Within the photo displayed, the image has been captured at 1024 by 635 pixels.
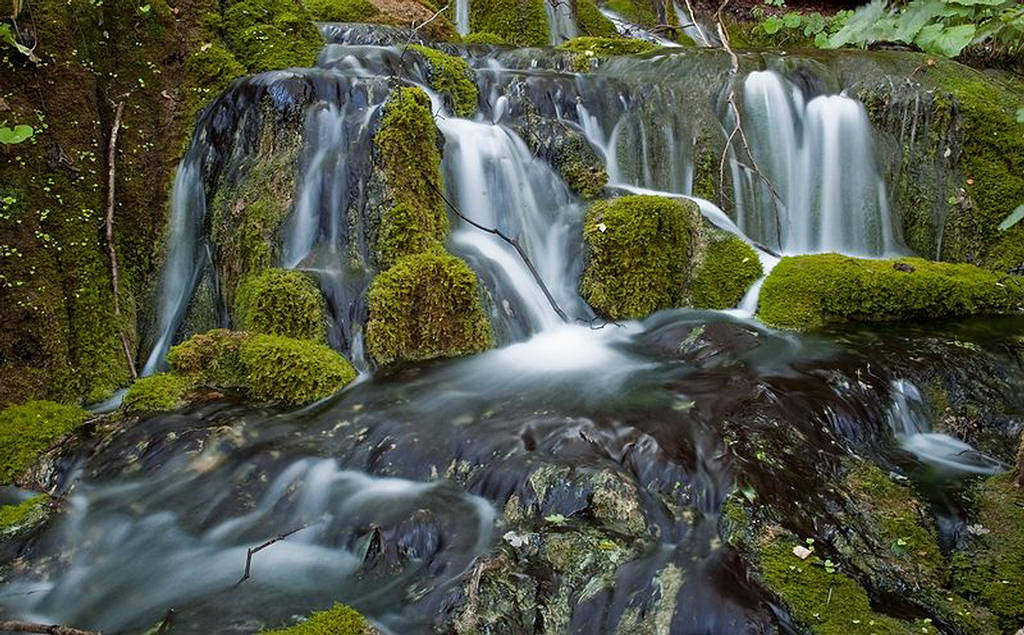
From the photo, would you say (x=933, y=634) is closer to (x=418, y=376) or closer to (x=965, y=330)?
(x=418, y=376)

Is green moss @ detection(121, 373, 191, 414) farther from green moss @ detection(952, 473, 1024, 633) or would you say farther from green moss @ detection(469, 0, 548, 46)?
green moss @ detection(469, 0, 548, 46)

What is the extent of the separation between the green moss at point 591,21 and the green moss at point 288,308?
34.4 ft

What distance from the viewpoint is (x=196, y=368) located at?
16.6 ft

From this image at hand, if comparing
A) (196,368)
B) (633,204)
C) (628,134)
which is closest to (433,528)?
(196,368)

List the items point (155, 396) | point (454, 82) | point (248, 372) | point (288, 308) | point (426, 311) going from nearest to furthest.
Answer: point (155, 396)
point (248, 372)
point (288, 308)
point (426, 311)
point (454, 82)

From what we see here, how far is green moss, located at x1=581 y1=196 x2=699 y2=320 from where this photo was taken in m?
6.36

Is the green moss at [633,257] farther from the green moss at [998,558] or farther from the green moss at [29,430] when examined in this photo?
the green moss at [29,430]

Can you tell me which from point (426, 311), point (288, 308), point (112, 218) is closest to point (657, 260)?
point (426, 311)

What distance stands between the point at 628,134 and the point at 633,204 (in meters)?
2.11

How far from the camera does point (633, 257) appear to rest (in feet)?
20.8

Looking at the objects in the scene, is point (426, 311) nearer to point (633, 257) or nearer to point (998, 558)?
point (633, 257)

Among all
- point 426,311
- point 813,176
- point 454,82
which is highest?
point 454,82

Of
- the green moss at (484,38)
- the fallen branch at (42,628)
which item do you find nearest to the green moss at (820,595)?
the fallen branch at (42,628)

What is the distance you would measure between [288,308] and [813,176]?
614 centimetres
